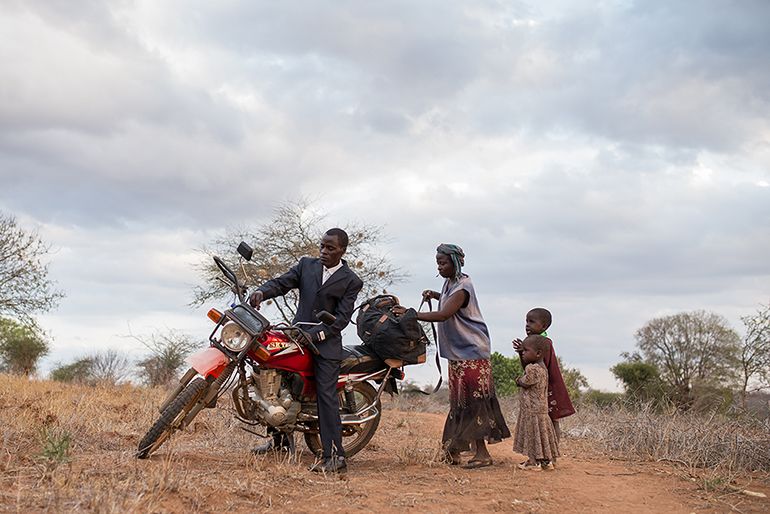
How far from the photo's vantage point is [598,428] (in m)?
10.2

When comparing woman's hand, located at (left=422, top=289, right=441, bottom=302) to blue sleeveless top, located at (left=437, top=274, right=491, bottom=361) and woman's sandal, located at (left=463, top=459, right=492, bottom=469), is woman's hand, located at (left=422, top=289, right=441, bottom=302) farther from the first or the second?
woman's sandal, located at (left=463, top=459, right=492, bottom=469)

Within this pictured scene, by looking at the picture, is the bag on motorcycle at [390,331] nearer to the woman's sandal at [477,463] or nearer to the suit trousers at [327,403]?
the suit trousers at [327,403]

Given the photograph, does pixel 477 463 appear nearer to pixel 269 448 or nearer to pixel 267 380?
pixel 269 448

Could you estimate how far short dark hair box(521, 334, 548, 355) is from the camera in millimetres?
7398

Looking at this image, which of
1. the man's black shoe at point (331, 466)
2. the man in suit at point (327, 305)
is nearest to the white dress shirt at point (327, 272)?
the man in suit at point (327, 305)

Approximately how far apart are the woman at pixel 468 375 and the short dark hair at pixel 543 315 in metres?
0.50

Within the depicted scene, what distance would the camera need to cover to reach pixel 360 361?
735 centimetres

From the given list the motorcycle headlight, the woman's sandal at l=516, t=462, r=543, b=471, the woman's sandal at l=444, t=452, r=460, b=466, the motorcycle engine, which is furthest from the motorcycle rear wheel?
the woman's sandal at l=516, t=462, r=543, b=471

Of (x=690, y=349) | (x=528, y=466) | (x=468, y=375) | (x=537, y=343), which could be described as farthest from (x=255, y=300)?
(x=690, y=349)

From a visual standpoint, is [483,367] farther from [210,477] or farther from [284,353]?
[210,477]

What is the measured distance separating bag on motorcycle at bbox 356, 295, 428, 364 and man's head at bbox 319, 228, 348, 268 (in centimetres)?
80

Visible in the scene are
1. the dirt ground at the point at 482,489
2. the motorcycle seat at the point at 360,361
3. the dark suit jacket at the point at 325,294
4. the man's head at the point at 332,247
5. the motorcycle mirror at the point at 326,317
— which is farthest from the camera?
the motorcycle seat at the point at 360,361

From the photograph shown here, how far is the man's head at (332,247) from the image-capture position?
676 cm

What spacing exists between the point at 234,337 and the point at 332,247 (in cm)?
116
